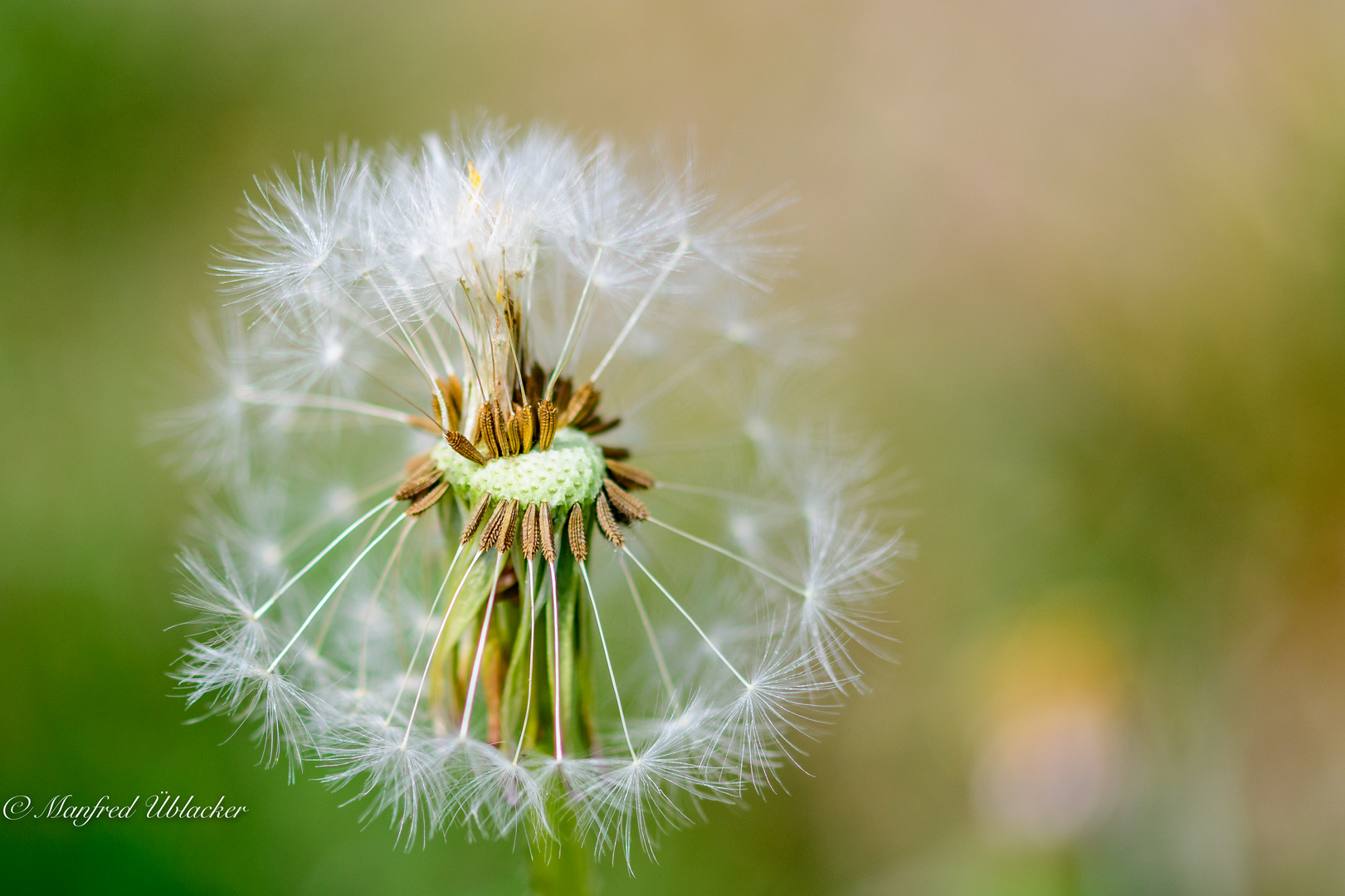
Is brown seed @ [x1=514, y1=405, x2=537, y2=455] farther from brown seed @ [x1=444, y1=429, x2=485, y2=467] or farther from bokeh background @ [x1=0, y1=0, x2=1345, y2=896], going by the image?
bokeh background @ [x1=0, y1=0, x2=1345, y2=896]

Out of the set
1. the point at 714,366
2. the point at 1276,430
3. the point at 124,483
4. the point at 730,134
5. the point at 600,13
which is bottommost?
the point at 124,483

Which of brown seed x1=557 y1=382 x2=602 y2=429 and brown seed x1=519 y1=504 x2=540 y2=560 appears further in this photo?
brown seed x1=557 y1=382 x2=602 y2=429

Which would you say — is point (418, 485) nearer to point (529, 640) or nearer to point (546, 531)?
point (546, 531)

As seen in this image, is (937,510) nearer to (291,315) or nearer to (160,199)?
(291,315)

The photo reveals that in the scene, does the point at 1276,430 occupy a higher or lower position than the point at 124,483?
higher

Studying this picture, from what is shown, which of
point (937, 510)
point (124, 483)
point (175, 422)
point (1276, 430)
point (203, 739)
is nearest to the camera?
point (175, 422)

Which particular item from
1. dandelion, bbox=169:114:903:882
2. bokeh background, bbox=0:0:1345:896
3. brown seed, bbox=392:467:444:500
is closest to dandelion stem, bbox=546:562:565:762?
dandelion, bbox=169:114:903:882

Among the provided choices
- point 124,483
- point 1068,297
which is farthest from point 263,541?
point 1068,297

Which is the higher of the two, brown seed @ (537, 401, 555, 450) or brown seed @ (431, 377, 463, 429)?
brown seed @ (431, 377, 463, 429)
